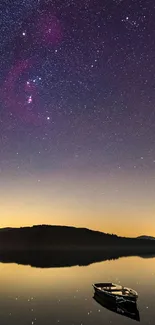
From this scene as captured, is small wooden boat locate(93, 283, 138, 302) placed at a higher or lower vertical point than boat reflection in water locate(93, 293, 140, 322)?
higher

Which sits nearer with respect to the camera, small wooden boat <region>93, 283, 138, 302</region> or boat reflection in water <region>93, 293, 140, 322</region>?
boat reflection in water <region>93, 293, 140, 322</region>

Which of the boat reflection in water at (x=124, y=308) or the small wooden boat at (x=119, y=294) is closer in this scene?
the boat reflection in water at (x=124, y=308)

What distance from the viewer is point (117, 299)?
45000 mm

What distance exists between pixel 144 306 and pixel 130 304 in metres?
6.02

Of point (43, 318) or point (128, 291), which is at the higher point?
point (128, 291)

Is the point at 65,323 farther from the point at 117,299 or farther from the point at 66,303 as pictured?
the point at 66,303

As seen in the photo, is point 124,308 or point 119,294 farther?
point 119,294

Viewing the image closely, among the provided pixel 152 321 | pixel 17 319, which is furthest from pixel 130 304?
pixel 17 319

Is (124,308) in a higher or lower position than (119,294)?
lower

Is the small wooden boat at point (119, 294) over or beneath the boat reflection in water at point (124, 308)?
over

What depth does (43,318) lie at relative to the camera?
4075 cm

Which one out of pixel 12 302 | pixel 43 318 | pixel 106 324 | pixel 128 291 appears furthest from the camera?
pixel 12 302

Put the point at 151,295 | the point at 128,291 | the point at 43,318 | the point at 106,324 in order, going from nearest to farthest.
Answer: the point at 106,324, the point at 43,318, the point at 128,291, the point at 151,295

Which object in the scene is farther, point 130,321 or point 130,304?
point 130,304
